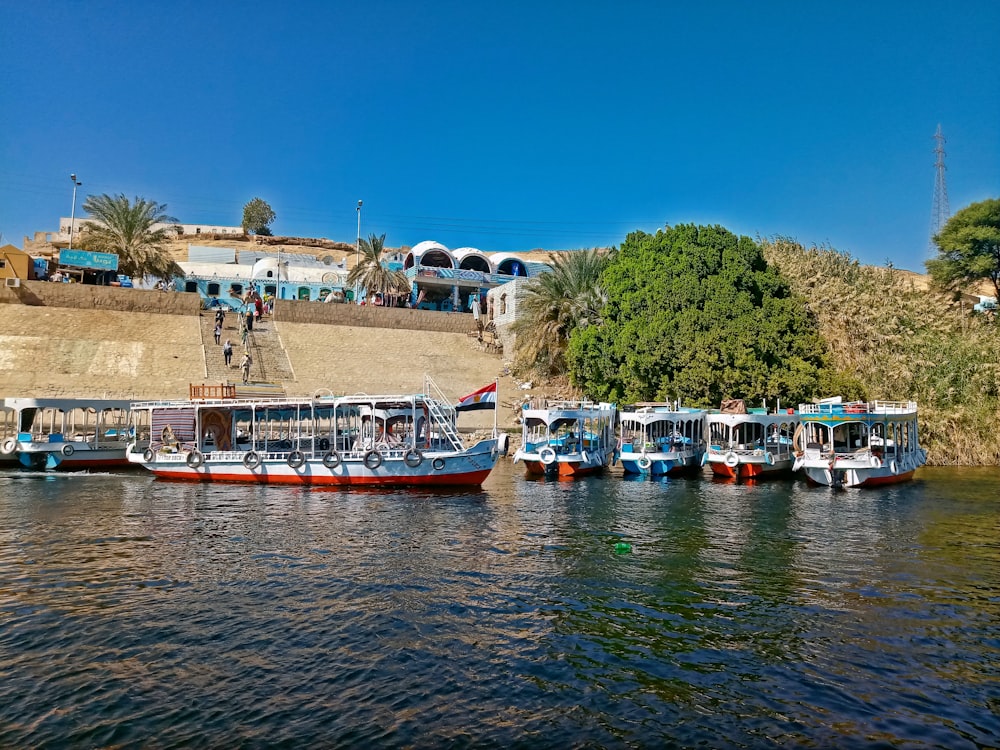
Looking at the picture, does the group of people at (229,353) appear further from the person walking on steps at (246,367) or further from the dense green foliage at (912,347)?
the dense green foliage at (912,347)

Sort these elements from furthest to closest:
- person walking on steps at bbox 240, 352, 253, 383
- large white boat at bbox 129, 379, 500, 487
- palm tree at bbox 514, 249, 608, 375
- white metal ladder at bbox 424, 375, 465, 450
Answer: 1. palm tree at bbox 514, 249, 608, 375
2. person walking on steps at bbox 240, 352, 253, 383
3. white metal ladder at bbox 424, 375, 465, 450
4. large white boat at bbox 129, 379, 500, 487

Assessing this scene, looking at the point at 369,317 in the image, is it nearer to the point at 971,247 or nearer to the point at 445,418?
the point at 445,418

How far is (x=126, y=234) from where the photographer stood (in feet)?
193

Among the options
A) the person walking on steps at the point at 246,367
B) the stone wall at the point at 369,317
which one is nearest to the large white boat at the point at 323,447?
the person walking on steps at the point at 246,367

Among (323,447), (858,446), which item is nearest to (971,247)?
(858,446)

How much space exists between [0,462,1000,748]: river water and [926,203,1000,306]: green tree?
44926mm

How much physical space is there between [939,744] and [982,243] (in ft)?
203

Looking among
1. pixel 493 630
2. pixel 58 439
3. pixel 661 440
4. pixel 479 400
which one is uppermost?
pixel 479 400

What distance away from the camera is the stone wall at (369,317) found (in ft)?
185

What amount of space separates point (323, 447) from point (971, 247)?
177 feet

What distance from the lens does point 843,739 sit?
8.32 m

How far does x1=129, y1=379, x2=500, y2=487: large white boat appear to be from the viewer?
89.3 ft

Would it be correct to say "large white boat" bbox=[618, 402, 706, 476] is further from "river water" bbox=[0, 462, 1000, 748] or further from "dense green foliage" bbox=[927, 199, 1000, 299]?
"dense green foliage" bbox=[927, 199, 1000, 299]

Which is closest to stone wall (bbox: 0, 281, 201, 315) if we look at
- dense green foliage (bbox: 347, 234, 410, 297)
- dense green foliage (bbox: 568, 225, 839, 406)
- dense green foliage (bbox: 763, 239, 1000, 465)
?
dense green foliage (bbox: 347, 234, 410, 297)
